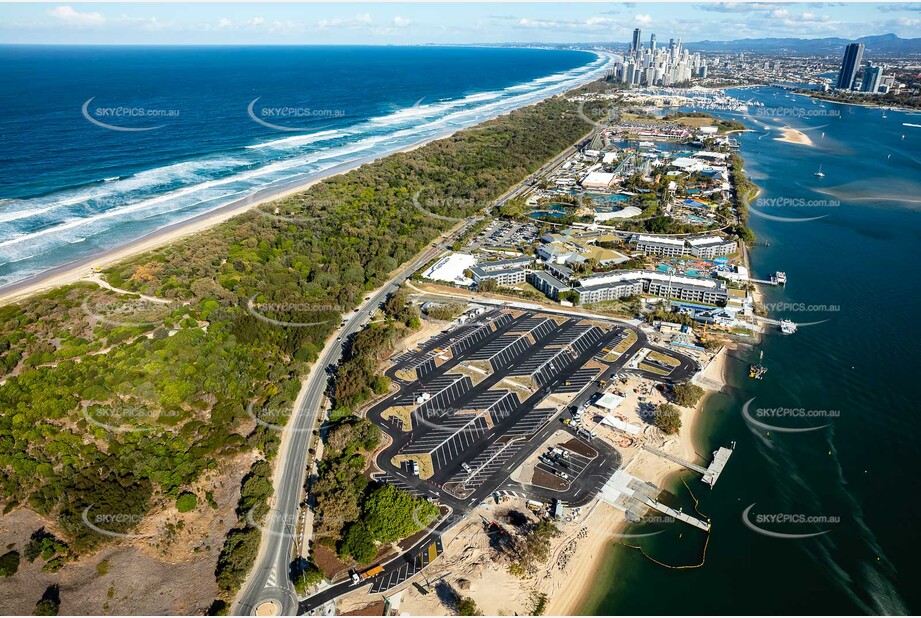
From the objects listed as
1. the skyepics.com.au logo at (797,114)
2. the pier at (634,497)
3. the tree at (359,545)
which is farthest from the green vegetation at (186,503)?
the skyepics.com.au logo at (797,114)

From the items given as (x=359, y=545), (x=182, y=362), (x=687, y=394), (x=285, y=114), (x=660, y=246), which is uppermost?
(x=285, y=114)

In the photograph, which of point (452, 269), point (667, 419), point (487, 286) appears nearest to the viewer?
point (667, 419)

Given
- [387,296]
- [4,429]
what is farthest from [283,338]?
[4,429]

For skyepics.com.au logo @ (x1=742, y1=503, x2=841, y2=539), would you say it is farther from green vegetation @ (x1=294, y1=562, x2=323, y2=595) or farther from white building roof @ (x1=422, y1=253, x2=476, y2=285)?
white building roof @ (x1=422, y1=253, x2=476, y2=285)

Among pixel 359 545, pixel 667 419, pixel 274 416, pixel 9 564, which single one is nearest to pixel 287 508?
pixel 359 545

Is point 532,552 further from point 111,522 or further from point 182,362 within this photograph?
point 182,362

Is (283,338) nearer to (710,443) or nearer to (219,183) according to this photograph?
(710,443)
